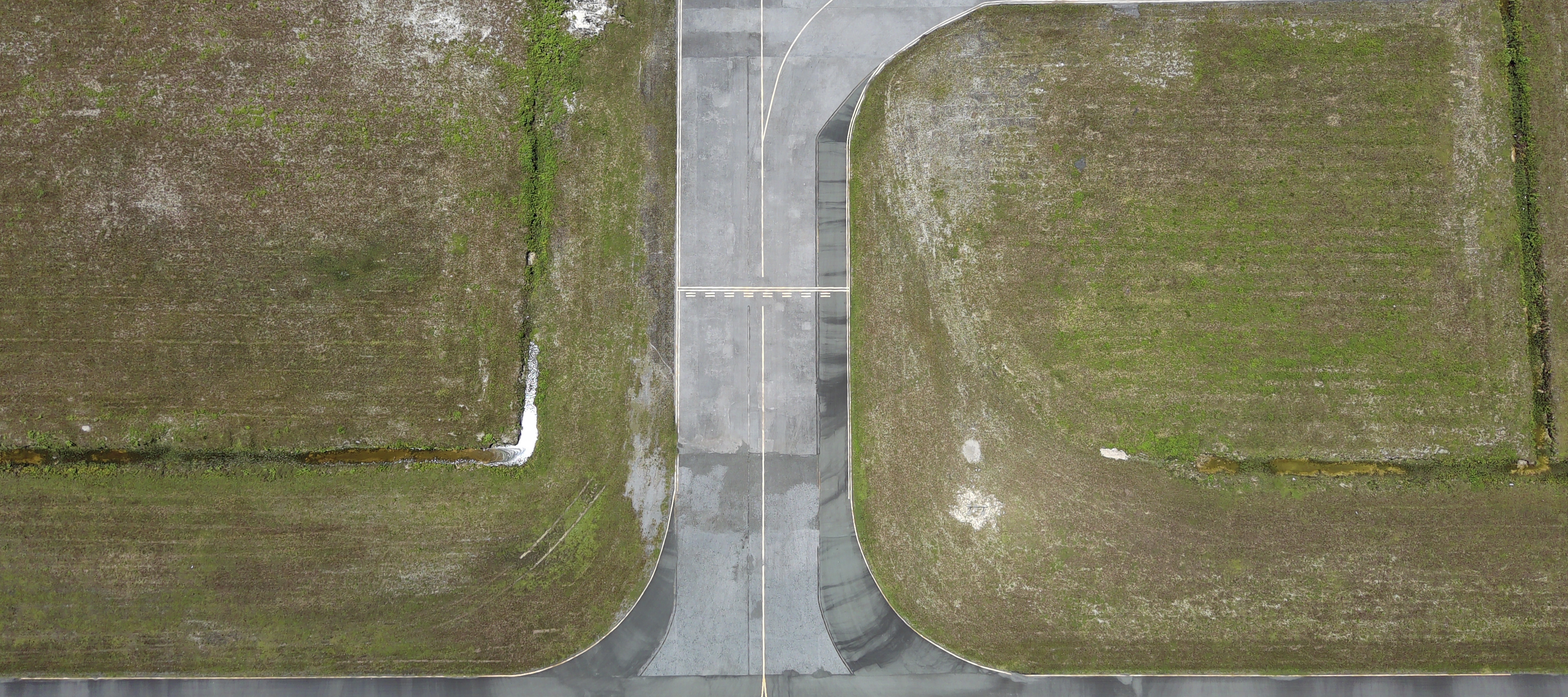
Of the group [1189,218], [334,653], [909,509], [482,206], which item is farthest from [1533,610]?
[334,653]

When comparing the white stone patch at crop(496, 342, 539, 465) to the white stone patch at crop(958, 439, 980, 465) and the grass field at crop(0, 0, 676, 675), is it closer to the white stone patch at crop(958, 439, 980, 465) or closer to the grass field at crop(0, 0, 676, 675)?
the grass field at crop(0, 0, 676, 675)

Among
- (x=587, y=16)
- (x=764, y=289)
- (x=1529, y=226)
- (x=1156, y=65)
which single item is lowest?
(x=764, y=289)

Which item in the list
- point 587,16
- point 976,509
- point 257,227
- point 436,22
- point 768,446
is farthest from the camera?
point 587,16

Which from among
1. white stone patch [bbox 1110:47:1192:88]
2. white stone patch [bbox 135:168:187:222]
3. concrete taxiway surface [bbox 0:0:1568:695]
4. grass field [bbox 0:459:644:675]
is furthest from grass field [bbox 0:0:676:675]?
white stone patch [bbox 1110:47:1192:88]

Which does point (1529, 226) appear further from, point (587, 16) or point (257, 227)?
point (257, 227)

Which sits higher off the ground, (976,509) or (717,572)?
(976,509)

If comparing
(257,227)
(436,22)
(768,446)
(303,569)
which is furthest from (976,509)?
(257,227)

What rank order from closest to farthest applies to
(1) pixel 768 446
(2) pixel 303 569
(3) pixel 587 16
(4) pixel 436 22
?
(2) pixel 303 569, (1) pixel 768 446, (4) pixel 436 22, (3) pixel 587 16
